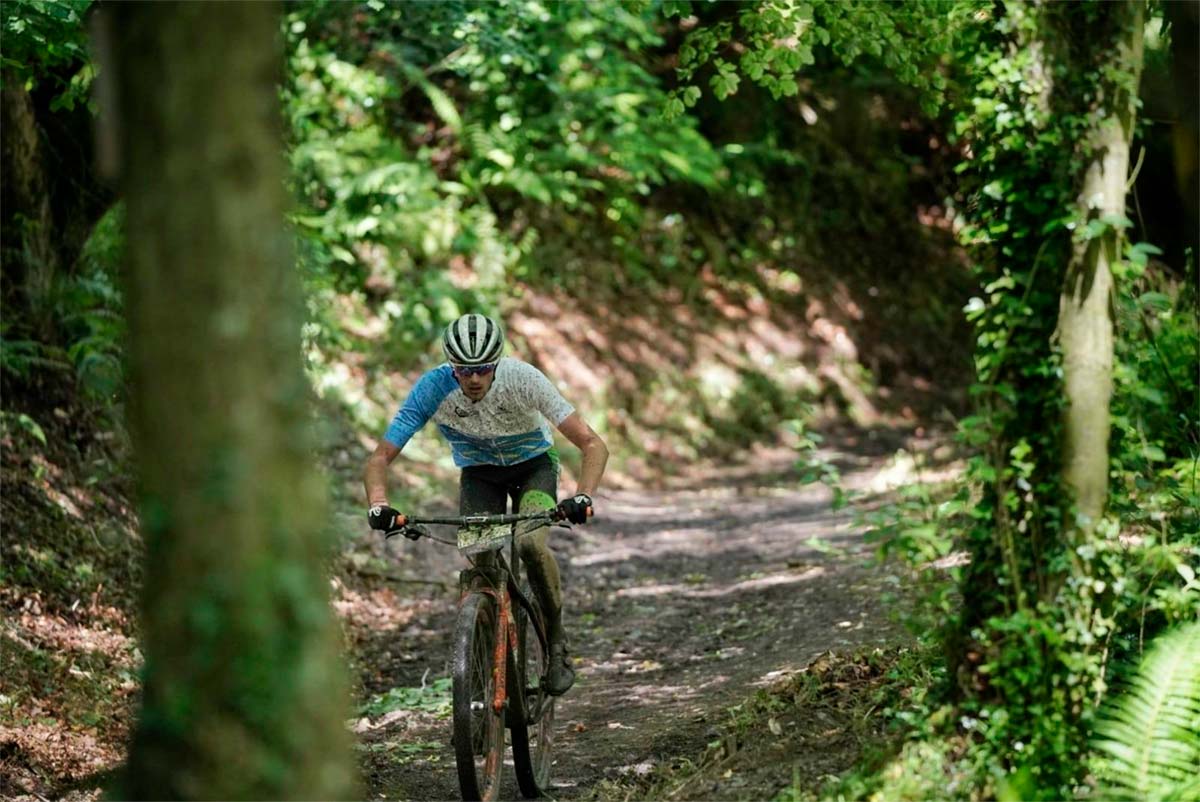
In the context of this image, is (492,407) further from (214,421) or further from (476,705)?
(214,421)

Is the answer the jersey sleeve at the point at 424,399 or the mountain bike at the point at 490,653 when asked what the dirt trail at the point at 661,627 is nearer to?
the mountain bike at the point at 490,653

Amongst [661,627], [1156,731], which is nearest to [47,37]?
[661,627]

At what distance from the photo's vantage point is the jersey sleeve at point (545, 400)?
704 centimetres

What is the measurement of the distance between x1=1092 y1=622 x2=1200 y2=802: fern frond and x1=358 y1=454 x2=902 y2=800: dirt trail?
1.16 metres

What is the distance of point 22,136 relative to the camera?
35.9 feet

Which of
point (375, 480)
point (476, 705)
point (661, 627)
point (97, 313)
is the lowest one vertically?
point (661, 627)

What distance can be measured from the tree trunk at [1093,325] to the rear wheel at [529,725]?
3.00 meters

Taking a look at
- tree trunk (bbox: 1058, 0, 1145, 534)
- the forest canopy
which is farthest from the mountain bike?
tree trunk (bbox: 1058, 0, 1145, 534)

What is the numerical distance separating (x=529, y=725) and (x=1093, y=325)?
3687 mm

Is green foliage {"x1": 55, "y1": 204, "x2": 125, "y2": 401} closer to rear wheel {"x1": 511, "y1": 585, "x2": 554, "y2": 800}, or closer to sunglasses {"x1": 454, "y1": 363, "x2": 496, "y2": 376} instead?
sunglasses {"x1": 454, "y1": 363, "x2": 496, "y2": 376}

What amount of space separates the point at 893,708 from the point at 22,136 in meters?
8.55

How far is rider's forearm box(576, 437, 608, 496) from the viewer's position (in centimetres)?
686

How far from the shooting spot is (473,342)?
Result: 22.0 ft

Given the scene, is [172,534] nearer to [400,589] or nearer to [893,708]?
[893,708]
